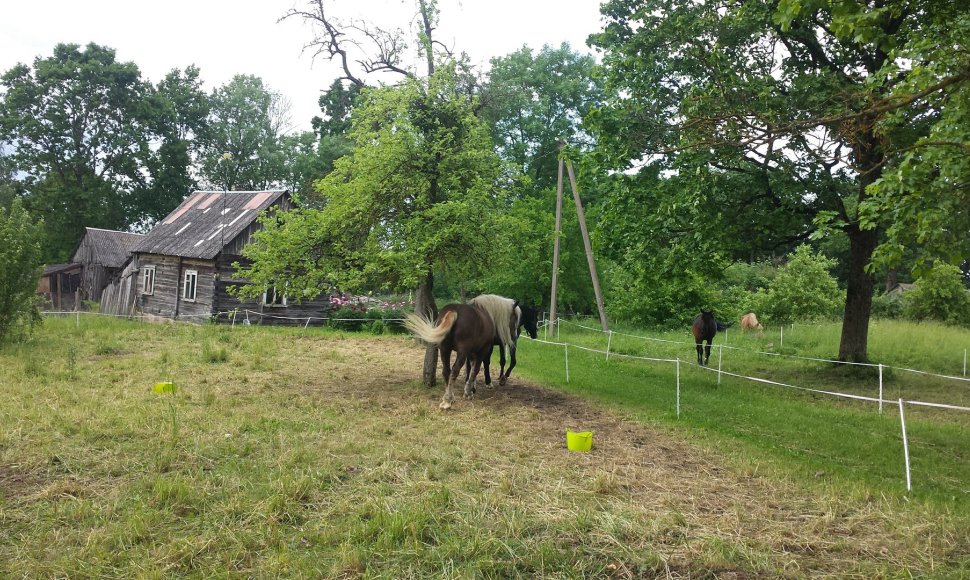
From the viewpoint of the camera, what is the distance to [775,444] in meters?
8.35

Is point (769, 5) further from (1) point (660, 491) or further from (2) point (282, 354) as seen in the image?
(2) point (282, 354)

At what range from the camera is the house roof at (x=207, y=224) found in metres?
27.7

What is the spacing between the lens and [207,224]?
99.4 ft

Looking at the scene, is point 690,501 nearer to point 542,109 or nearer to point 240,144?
point 542,109

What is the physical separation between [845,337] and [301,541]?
13.8m

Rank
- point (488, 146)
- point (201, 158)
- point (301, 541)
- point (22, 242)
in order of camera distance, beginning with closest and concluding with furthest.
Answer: point (301, 541) → point (488, 146) → point (22, 242) → point (201, 158)

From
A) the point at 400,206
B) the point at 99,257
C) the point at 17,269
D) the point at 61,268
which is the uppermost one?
the point at 400,206

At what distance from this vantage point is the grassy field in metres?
4.20

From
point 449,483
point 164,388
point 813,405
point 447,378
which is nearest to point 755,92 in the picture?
point 813,405

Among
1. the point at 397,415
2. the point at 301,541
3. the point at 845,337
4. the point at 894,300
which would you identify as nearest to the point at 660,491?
the point at 301,541

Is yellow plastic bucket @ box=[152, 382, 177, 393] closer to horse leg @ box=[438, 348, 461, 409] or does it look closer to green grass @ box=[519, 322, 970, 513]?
horse leg @ box=[438, 348, 461, 409]

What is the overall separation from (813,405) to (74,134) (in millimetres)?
47720

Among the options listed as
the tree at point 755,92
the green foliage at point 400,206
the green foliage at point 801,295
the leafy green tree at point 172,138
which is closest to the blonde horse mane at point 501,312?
the green foliage at point 400,206

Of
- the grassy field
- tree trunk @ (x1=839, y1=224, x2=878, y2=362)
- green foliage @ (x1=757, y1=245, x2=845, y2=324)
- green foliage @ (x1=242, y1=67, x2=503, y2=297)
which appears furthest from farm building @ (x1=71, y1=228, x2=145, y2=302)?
tree trunk @ (x1=839, y1=224, x2=878, y2=362)
